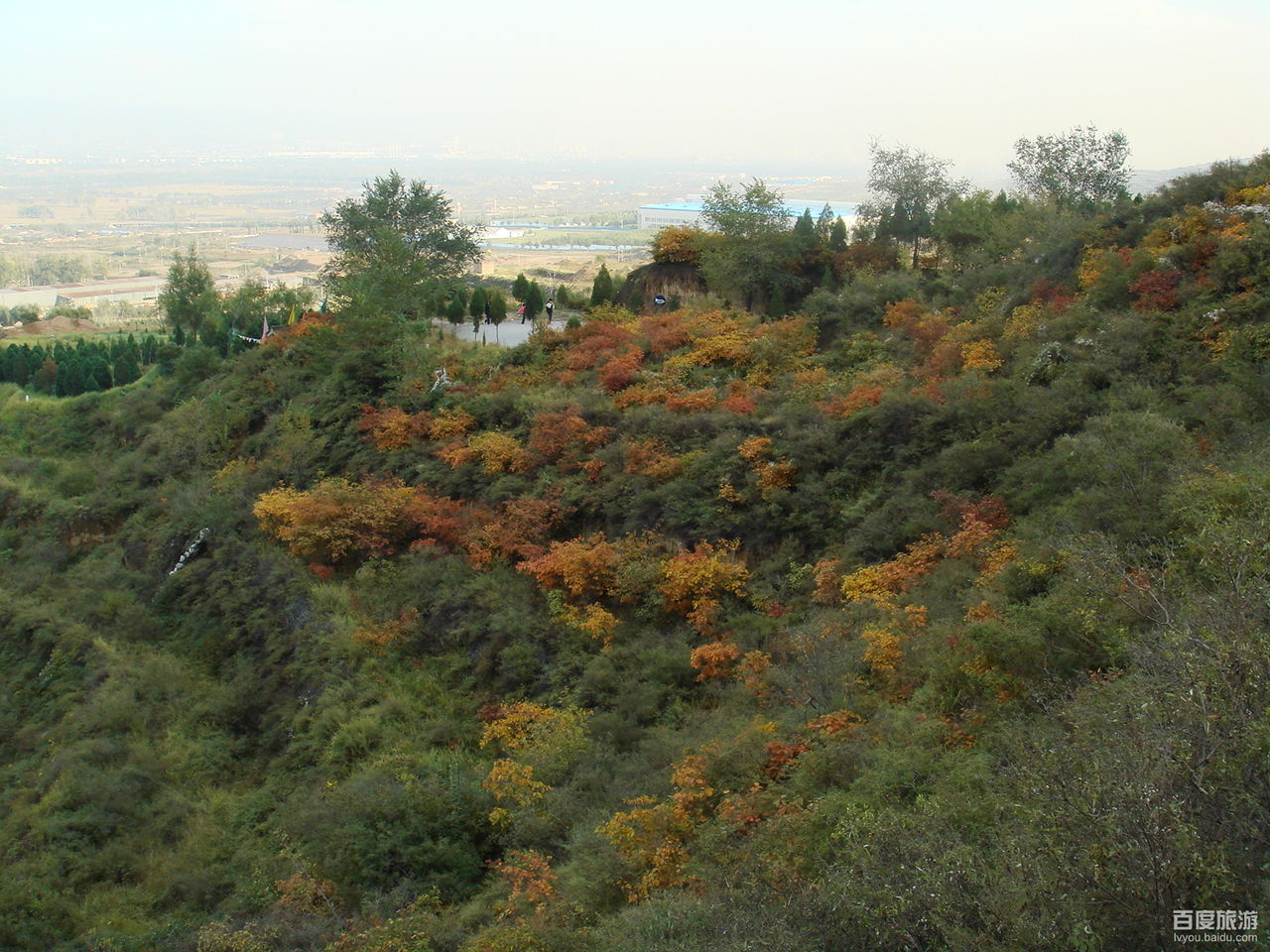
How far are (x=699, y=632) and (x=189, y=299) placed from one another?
3506 cm

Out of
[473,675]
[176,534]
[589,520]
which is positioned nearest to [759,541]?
[589,520]

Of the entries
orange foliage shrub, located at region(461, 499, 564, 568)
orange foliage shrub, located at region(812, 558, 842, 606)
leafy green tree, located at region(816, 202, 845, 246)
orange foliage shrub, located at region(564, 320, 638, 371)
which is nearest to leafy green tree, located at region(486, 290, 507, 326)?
orange foliage shrub, located at region(564, 320, 638, 371)

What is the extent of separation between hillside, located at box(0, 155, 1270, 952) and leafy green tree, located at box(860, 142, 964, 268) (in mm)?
4805

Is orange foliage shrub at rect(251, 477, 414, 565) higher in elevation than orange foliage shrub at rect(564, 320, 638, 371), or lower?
lower

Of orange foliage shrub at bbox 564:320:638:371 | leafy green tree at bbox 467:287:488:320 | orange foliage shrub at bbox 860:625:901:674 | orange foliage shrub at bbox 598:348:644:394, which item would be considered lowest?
orange foliage shrub at bbox 860:625:901:674

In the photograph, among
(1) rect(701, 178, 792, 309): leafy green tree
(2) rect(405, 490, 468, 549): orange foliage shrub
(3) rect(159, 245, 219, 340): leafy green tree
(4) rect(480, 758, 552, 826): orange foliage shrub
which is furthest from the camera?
(3) rect(159, 245, 219, 340): leafy green tree

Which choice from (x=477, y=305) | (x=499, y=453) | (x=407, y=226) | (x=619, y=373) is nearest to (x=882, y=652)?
(x=499, y=453)

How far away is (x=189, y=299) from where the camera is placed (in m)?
39.8

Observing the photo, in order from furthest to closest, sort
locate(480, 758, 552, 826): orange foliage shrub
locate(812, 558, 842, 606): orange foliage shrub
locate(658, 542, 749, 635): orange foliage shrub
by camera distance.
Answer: locate(658, 542, 749, 635): orange foliage shrub < locate(812, 558, 842, 606): orange foliage shrub < locate(480, 758, 552, 826): orange foliage shrub

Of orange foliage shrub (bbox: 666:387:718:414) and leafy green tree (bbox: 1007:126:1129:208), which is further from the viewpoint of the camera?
leafy green tree (bbox: 1007:126:1129:208)

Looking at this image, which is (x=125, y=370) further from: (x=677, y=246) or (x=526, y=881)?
(x=526, y=881)

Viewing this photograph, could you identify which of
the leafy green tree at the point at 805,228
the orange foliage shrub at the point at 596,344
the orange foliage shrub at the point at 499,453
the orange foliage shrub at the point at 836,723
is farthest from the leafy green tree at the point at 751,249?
the orange foliage shrub at the point at 836,723

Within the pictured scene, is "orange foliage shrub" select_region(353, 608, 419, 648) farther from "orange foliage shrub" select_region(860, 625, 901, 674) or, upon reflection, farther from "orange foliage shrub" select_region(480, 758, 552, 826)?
"orange foliage shrub" select_region(860, 625, 901, 674)

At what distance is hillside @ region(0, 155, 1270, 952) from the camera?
541 centimetres
